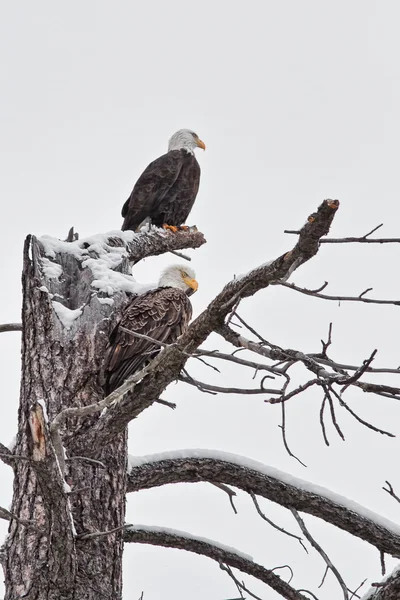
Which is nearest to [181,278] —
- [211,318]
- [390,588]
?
[211,318]

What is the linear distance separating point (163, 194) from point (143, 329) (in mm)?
3691

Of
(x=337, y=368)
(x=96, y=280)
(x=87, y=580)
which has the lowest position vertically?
(x=87, y=580)

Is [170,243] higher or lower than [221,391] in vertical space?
higher

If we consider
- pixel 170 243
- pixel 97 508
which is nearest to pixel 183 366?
pixel 97 508

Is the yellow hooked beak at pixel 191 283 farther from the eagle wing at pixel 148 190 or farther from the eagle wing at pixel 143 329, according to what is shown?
the eagle wing at pixel 148 190

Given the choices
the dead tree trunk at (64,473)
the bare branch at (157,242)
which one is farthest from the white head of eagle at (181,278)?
the dead tree trunk at (64,473)

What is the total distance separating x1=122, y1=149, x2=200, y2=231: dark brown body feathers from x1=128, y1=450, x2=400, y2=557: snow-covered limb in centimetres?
398

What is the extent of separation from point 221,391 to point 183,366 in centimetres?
42

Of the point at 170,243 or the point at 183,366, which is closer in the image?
the point at 183,366

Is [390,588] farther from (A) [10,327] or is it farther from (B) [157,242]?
(B) [157,242]

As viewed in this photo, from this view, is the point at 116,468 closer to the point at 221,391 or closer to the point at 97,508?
the point at 97,508

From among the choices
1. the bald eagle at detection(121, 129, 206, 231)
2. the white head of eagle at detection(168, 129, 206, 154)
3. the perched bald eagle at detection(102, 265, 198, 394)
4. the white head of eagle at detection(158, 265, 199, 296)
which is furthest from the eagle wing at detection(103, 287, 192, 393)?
the white head of eagle at detection(168, 129, 206, 154)

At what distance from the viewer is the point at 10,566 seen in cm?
342

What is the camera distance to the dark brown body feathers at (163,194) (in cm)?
774
